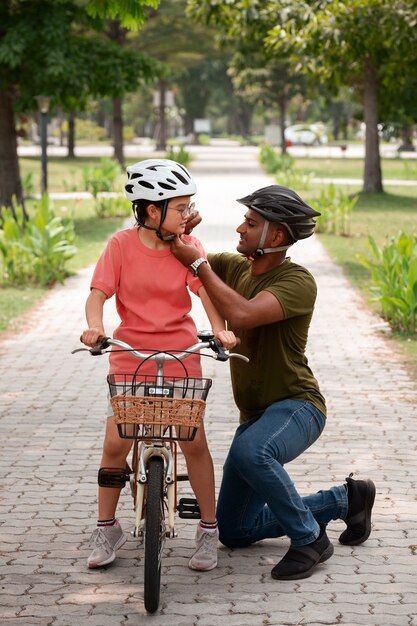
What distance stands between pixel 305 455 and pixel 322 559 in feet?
6.85

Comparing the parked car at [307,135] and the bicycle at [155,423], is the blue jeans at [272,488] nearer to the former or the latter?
the bicycle at [155,423]

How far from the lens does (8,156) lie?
24.7m

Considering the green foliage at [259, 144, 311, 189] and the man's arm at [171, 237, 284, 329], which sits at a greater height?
the man's arm at [171, 237, 284, 329]

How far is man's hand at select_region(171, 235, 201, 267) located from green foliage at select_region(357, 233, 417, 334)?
6513 mm

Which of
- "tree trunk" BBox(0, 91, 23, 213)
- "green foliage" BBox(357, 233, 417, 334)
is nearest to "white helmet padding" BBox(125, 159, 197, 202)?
"green foliage" BBox(357, 233, 417, 334)

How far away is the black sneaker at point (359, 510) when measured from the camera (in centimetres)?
538

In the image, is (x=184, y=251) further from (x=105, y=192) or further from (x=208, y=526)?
(x=105, y=192)

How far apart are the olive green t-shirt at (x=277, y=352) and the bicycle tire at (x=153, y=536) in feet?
2.00

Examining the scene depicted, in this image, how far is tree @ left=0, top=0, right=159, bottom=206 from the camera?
70.0 ft

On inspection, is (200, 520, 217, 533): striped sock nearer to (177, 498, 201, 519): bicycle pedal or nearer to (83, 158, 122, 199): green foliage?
(177, 498, 201, 519): bicycle pedal

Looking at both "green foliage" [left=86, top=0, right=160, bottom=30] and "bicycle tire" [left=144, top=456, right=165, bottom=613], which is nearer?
"bicycle tire" [left=144, top=456, right=165, bottom=613]

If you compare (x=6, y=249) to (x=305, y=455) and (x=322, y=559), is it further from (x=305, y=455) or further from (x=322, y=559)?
(x=322, y=559)

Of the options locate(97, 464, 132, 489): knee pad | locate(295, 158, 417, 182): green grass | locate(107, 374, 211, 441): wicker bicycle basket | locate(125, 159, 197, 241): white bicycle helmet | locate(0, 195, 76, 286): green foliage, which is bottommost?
locate(295, 158, 417, 182): green grass

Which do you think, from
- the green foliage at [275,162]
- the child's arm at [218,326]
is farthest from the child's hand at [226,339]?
the green foliage at [275,162]
